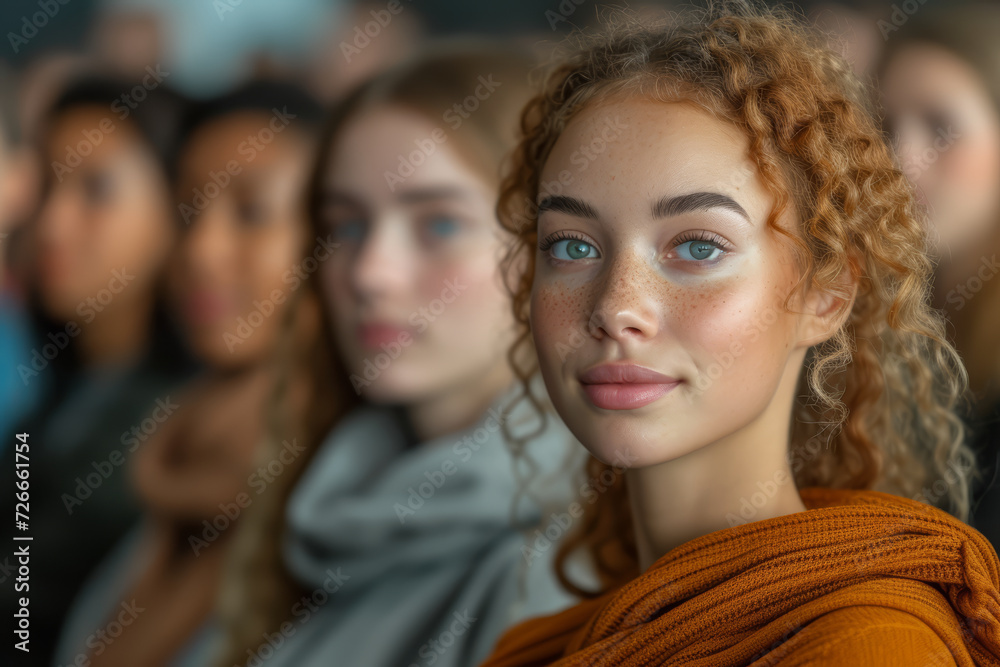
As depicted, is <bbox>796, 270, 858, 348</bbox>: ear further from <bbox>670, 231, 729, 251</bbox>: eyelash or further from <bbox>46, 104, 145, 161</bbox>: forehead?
<bbox>46, 104, 145, 161</bbox>: forehead

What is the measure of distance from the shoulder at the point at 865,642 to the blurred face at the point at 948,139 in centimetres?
103

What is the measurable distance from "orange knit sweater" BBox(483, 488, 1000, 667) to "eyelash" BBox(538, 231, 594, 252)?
0.34 meters

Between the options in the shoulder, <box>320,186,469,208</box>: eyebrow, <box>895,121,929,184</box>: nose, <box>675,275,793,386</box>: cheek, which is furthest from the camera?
<box>320,186,469,208</box>: eyebrow

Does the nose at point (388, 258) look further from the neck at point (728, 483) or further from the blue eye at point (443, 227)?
the neck at point (728, 483)

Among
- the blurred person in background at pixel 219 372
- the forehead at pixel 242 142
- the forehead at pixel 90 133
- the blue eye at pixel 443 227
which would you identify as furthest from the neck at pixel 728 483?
the forehead at pixel 90 133

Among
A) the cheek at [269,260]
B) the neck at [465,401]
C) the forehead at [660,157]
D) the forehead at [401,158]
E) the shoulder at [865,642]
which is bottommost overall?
the shoulder at [865,642]

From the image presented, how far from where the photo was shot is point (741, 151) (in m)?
0.88

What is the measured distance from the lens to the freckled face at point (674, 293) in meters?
0.85

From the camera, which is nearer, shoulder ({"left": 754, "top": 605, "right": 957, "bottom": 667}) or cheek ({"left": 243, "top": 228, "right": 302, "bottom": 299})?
shoulder ({"left": 754, "top": 605, "right": 957, "bottom": 667})

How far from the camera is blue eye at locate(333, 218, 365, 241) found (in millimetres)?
1741

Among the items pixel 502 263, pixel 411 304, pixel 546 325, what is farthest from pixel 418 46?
pixel 546 325

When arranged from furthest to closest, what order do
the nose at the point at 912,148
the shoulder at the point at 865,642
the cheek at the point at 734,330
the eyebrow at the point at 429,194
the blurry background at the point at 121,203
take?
the blurry background at the point at 121,203, the eyebrow at the point at 429,194, the nose at the point at 912,148, the cheek at the point at 734,330, the shoulder at the point at 865,642

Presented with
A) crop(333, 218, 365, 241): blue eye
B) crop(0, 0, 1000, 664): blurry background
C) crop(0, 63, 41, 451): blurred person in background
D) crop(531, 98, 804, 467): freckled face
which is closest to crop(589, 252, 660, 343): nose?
crop(531, 98, 804, 467): freckled face

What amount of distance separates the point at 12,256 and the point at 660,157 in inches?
68.5
